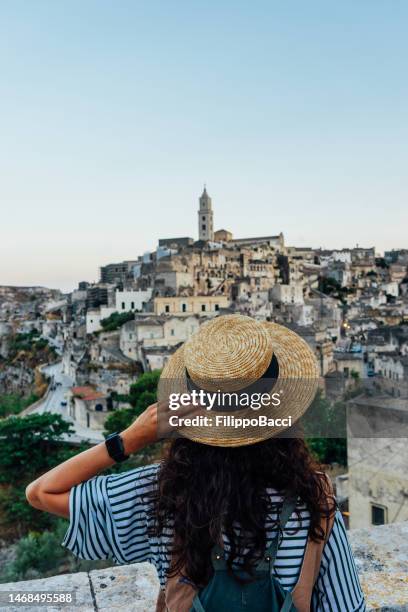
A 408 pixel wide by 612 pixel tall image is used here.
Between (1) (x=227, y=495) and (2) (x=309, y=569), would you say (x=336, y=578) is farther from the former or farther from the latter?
(1) (x=227, y=495)

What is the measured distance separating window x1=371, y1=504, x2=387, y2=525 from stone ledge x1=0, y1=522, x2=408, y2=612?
4.87m

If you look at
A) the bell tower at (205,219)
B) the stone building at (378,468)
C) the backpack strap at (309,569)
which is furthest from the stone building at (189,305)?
the bell tower at (205,219)

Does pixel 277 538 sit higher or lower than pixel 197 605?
higher

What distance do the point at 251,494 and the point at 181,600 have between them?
0.28 meters

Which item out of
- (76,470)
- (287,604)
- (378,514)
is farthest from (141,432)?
(378,514)

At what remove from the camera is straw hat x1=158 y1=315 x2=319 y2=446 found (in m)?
1.13

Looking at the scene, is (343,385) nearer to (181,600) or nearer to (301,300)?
(181,600)

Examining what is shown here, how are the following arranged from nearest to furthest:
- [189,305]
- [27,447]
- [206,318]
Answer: [27,447], [206,318], [189,305]

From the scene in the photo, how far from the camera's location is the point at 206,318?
30.3 m

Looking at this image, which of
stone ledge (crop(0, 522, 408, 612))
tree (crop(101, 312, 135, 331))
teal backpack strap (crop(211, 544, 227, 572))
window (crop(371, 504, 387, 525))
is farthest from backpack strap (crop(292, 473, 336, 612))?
tree (crop(101, 312, 135, 331))

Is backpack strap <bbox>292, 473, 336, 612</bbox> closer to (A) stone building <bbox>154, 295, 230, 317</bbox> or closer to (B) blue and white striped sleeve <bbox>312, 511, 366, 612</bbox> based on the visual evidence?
(B) blue and white striped sleeve <bbox>312, 511, 366, 612</bbox>

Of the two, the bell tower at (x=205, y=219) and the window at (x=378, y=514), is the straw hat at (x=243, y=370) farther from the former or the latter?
the bell tower at (x=205, y=219)

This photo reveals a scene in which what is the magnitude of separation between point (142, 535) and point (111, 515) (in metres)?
0.09

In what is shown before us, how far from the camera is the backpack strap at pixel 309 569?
108cm
